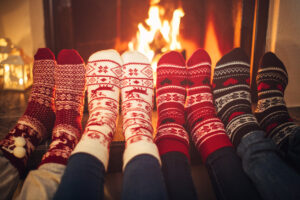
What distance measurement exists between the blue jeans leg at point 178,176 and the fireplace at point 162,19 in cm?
70

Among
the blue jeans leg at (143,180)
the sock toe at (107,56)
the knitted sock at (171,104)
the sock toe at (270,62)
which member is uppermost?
the sock toe at (107,56)

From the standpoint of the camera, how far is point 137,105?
2.60ft

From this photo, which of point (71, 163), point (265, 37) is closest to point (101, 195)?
point (71, 163)

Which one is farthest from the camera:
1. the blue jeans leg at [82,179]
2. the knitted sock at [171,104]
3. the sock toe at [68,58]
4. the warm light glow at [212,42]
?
the warm light glow at [212,42]

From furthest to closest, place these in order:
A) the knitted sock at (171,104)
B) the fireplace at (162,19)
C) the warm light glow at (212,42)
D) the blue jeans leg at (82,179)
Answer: the warm light glow at (212,42) → the fireplace at (162,19) → the knitted sock at (171,104) → the blue jeans leg at (82,179)

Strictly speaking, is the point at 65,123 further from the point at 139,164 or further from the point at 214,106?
the point at 214,106

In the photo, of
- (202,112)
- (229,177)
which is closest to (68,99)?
(202,112)

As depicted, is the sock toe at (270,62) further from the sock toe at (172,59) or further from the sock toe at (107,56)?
the sock toe at (107,56)

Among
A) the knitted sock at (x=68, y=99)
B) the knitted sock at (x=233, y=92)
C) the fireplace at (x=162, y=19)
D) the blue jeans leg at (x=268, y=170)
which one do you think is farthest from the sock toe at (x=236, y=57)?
the knitted sock at (x=68, y=99)

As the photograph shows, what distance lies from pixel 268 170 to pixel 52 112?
2.38 ft

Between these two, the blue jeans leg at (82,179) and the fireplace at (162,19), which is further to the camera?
the fireplace at (162,19)

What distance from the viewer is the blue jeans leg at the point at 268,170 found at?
17.4 inches

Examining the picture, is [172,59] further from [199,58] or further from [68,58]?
[68,58]

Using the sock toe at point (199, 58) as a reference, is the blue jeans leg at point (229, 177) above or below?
below
